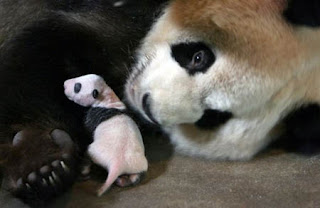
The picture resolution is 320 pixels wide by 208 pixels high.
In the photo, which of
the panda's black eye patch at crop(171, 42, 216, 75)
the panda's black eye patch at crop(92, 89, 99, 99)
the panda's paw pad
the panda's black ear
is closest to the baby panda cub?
the panda's black eye patch at crop(92, 89, 99, 99)

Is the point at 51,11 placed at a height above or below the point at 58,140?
above

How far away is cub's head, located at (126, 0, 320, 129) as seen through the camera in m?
1.59

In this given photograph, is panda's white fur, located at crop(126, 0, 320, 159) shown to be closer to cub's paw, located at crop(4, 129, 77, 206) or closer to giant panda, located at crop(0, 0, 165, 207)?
giant panda, located at crop(0, 0, 165, 207)

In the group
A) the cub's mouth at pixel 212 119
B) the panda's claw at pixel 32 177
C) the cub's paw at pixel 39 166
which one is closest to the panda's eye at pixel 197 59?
the cub's mouth at pixel 212 119

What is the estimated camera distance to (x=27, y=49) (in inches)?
67.9

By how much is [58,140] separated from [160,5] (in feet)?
1.69

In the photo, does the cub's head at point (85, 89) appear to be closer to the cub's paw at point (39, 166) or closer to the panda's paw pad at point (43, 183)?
the cub's paw at point (39, 166)

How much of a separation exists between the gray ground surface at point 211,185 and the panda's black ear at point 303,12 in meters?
0.43

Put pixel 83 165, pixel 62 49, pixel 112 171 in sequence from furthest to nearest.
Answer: pixel 62 49
pixel 83 165
pixel 112 171

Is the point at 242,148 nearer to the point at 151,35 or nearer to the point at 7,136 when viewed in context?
the point at 151,35

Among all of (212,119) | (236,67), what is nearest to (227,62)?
(236,67)

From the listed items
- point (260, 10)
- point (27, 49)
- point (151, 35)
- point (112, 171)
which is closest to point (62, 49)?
point (27, 49)

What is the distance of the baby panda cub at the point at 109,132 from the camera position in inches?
61.5

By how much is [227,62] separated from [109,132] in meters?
0.37
